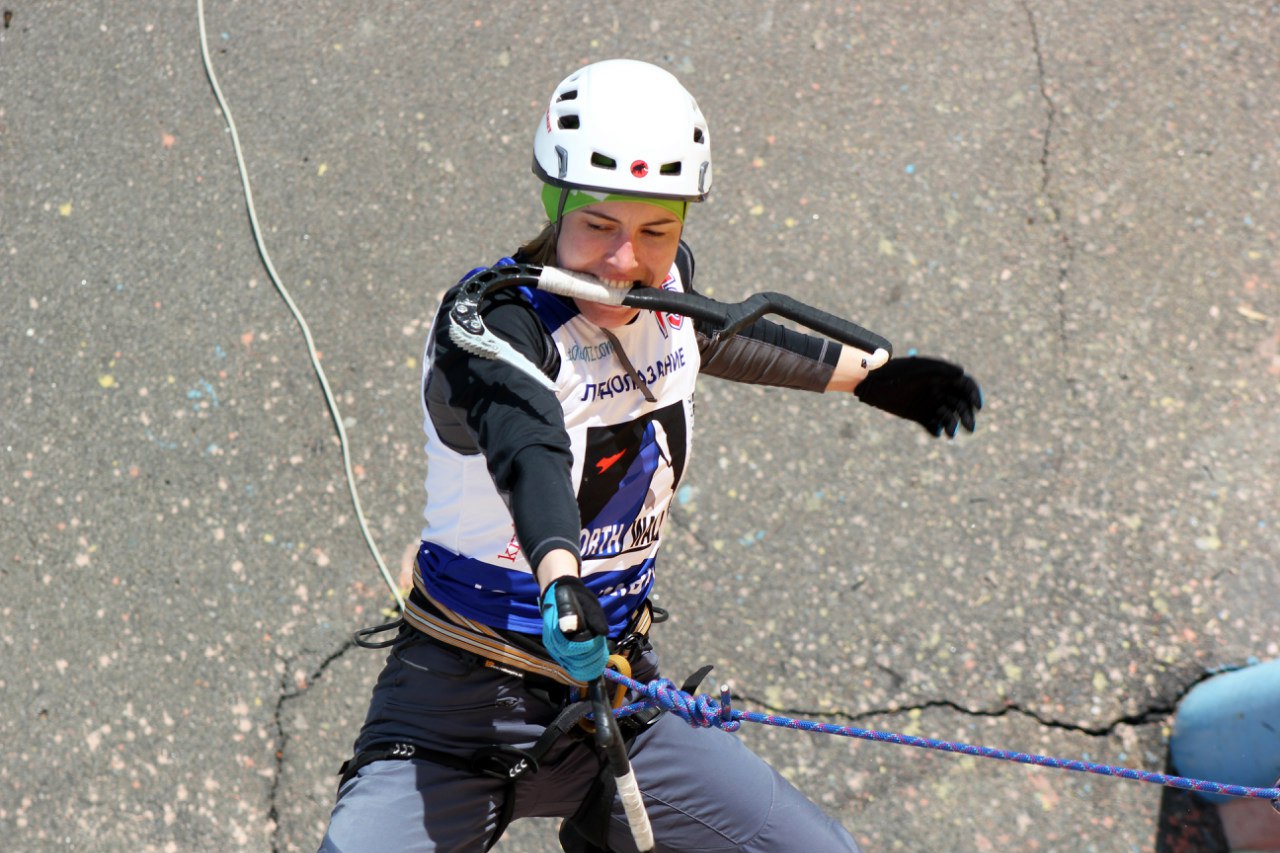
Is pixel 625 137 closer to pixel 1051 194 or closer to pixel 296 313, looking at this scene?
pixel 296 313

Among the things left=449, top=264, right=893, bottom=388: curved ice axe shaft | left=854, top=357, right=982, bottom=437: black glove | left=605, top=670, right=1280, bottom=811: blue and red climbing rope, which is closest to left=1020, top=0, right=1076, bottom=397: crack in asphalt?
left=854, top=357, right=982, bottom=437: black glove

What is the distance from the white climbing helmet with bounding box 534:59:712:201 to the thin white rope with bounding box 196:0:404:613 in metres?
1.67

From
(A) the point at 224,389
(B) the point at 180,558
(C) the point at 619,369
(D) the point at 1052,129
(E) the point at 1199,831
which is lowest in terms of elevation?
(E) the point at 1199,831

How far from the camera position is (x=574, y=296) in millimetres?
2031

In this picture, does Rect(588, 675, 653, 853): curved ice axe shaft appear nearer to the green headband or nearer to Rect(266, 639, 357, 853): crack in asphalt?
the green headband

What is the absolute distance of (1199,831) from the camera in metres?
3.19

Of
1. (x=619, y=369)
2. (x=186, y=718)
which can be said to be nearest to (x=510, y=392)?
(x=619, y=369)

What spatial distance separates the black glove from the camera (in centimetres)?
261

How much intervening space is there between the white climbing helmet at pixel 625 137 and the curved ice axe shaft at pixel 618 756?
3.00 feet

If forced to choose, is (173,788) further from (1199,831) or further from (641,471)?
(1199,831)

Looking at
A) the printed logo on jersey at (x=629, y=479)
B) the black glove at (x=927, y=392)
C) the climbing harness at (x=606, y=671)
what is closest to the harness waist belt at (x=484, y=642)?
the climbing harness at (x=606, y=671)

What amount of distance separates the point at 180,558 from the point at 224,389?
1.95 ft

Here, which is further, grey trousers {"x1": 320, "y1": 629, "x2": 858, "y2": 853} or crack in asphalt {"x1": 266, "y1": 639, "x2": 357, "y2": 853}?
crack in asphalt {"x1": 266, "y1": 639, "x2": 357, "y2": 853}

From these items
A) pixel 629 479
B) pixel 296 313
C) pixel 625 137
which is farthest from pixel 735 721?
pixel 296 313
